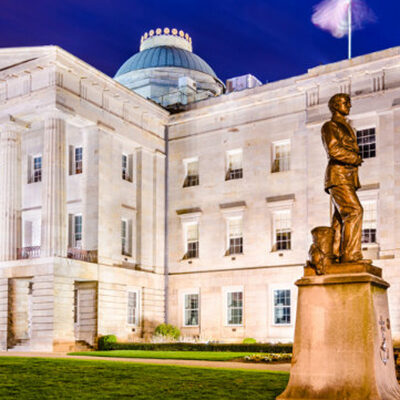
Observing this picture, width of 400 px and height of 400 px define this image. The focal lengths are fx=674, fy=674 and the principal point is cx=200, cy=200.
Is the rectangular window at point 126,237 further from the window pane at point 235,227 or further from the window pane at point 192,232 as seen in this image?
the window pane at point 235,227

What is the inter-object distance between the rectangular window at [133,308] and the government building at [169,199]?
→ 0.42 feet

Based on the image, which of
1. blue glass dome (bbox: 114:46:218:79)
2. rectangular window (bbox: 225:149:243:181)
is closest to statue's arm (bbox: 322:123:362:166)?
rectangular window (bbox: 225:149:243:181)

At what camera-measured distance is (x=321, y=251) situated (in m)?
12.8

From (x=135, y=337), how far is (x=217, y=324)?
520 centimetres

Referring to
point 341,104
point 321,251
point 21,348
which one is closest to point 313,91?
point 21,348

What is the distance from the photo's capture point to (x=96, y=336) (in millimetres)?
38094

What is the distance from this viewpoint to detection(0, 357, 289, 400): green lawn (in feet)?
48.6

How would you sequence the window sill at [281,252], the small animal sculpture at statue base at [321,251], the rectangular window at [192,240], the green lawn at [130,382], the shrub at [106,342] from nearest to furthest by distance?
the small animal sculpture at statue base at [321,251], the green lawn at [130,382], the shrub at [106,342], the window sill at [281,252], the rectangular window at [192,240]

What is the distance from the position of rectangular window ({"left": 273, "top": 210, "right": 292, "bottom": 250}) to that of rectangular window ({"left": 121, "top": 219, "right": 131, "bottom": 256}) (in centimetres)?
937

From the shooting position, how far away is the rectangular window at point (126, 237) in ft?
141

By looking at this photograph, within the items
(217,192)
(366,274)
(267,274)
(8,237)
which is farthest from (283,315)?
(366,274)

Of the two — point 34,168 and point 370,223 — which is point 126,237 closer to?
point 34,168

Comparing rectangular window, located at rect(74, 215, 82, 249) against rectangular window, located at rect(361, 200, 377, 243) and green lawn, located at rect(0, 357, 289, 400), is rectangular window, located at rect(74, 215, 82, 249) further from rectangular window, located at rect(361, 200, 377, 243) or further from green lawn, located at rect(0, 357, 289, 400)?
green lawn, located at rect(0, 357, 289, 400)

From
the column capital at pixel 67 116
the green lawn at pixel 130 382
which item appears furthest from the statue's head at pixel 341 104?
the column capital at pixel 67 116
